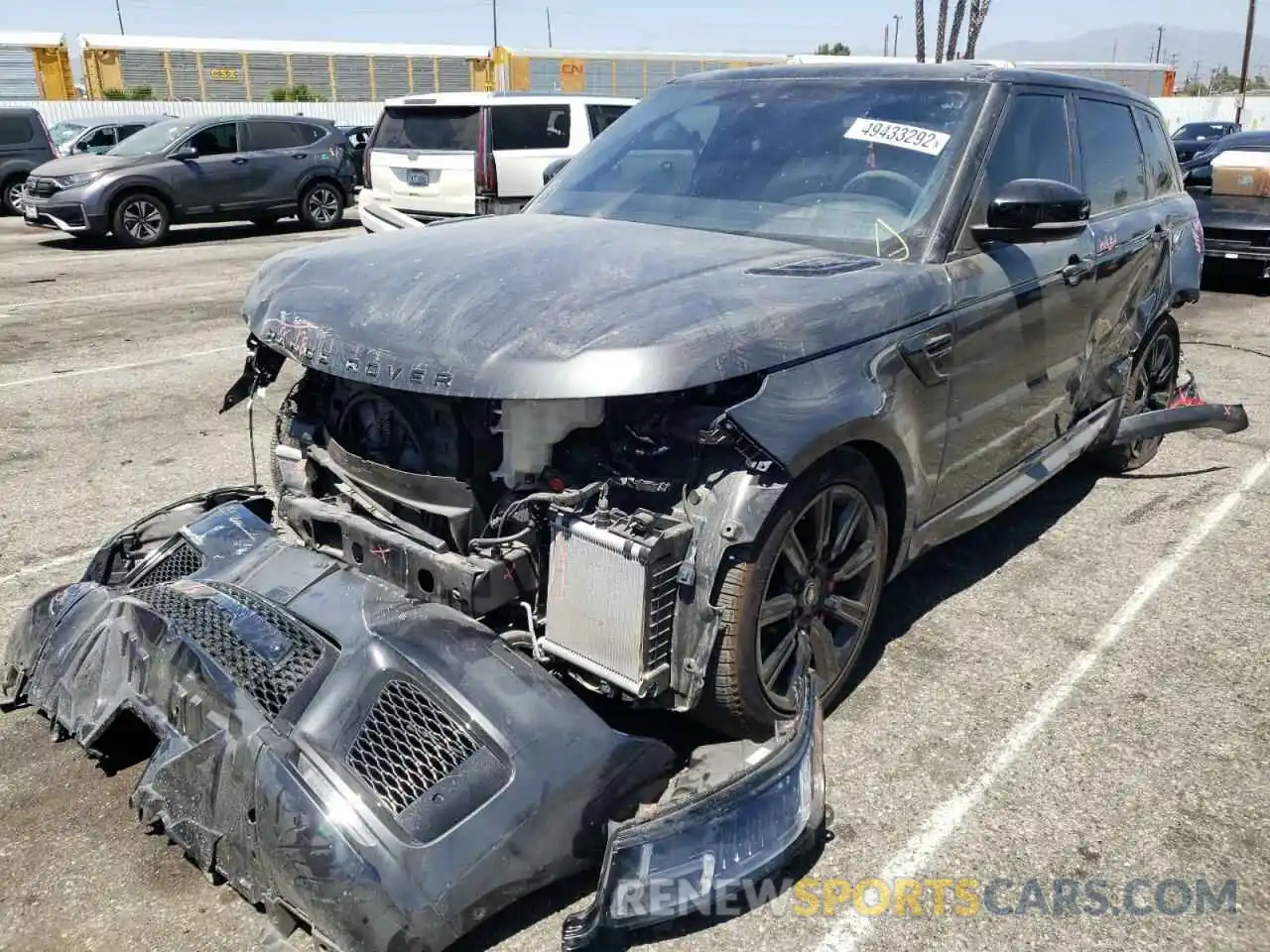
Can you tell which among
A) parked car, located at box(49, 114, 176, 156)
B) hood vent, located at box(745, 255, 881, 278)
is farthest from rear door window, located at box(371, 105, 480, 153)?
hood vent, located at box(745, 255, 881, 278)

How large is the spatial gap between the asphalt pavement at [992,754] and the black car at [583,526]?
0.73 feet

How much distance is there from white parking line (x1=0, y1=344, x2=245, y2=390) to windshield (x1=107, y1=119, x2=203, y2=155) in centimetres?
837

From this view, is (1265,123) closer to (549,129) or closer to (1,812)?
(549,129)

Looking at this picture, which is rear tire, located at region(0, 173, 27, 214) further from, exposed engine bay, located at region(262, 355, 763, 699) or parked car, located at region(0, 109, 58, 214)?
exposed engine bay, located at region(262, 355, 763, 699)

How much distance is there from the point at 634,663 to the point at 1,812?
1798mm

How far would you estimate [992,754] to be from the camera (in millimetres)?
3217

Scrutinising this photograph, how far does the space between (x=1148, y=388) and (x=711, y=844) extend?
434 cm

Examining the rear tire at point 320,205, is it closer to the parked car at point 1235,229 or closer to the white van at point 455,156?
the white van at point 455,156

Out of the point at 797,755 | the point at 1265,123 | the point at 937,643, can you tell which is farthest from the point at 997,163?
the point at 1265,123

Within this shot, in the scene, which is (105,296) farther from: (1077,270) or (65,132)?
(65,132)

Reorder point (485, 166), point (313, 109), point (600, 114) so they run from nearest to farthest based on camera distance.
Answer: point (485, 166) < point (600, 114) < point (313, 109)

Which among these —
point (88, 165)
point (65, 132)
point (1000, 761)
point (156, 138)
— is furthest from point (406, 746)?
point (65, 132)

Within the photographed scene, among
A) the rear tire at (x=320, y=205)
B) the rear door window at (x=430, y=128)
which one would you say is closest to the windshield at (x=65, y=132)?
the rear tire at (x=320, y=205)

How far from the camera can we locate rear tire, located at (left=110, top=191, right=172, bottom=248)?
1477 centimetres
